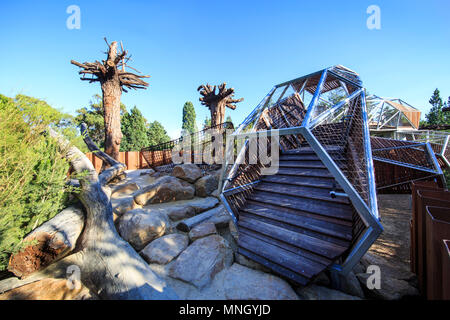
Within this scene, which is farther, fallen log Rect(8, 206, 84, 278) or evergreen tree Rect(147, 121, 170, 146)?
evergreen tree Rect(147, 121, 170, 146)

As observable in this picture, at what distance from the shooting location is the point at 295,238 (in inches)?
91.4

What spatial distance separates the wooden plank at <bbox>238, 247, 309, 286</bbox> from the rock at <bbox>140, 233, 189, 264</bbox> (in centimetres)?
105

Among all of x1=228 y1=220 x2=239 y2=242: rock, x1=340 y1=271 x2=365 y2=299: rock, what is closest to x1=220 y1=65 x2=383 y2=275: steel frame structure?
x1=340 y1=271 x2=365 y2=299: rock

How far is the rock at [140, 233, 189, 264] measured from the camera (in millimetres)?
2516

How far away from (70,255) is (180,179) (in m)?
3.46

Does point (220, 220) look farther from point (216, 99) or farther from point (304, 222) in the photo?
point (216, 99)

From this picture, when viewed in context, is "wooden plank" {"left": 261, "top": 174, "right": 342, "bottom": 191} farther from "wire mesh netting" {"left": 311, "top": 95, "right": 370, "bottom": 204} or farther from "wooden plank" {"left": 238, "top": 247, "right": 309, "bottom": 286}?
"wooden plank" {"left": 238, "top": 247, "right": 309, "bottom": 286}

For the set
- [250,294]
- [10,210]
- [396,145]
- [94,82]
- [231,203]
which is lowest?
[250,294]

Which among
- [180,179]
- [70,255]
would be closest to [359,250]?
[70,255]

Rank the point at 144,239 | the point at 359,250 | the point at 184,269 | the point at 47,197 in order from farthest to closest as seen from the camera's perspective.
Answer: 1. the point at 144,239
2. the point at 47,197
3. the point at 184,269
4. the point at 359,250

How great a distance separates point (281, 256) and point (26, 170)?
136 inches

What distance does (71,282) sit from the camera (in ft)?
6.25

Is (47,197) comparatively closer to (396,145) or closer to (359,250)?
(359,250)

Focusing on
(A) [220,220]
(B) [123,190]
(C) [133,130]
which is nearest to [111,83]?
(B) [123,190]
